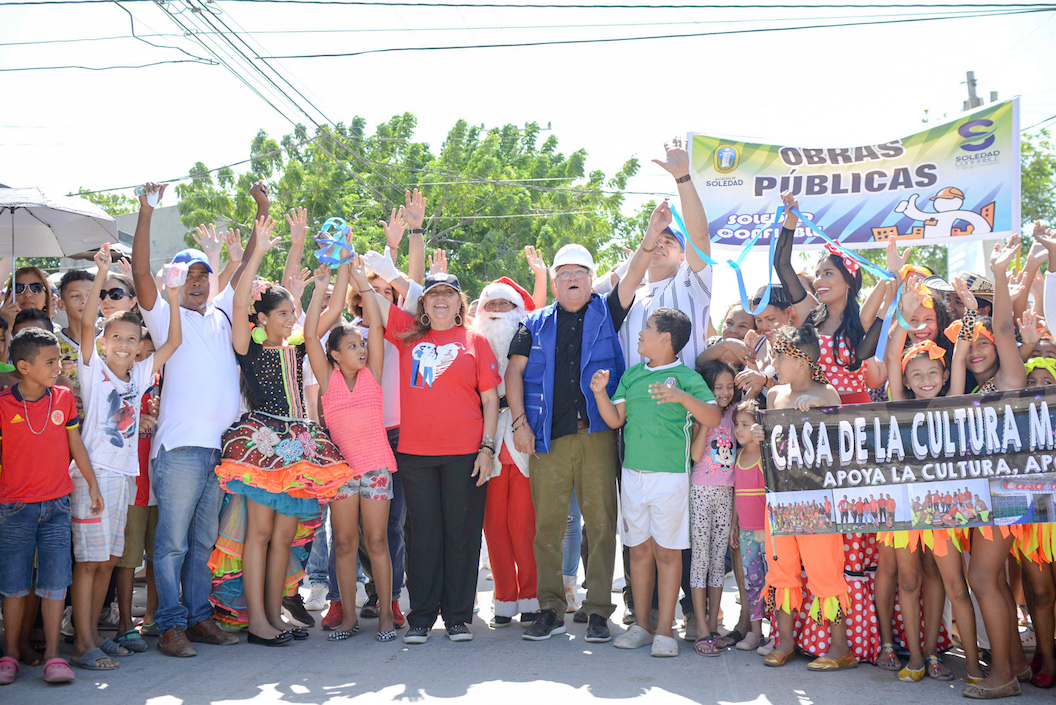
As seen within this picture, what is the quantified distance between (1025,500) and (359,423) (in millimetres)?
3724

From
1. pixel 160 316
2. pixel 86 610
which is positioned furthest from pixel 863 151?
pixel 86 610

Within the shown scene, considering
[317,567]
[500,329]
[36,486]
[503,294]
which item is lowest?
[317,567]

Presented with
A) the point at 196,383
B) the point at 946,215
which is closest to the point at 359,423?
the point at 196,383

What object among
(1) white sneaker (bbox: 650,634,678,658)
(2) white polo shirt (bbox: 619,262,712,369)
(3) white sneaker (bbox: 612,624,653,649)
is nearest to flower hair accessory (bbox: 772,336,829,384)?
(2) white polo shirt (bbox: 619,262,712,369)

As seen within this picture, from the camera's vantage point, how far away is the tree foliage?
813 inches

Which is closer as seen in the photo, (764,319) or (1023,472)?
(1023,472)

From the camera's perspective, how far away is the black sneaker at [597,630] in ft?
17.4

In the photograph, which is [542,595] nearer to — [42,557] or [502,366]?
[502,366]

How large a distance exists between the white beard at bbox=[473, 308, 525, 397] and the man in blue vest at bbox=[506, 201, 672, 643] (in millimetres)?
347

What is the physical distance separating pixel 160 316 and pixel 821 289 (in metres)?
3.97

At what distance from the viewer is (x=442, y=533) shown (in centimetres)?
555

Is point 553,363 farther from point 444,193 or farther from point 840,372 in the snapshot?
point 444,193

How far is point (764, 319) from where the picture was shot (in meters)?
5.68

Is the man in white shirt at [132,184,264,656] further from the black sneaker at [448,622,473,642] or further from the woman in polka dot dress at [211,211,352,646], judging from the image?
the black sneaker at [448,622,473,642]
